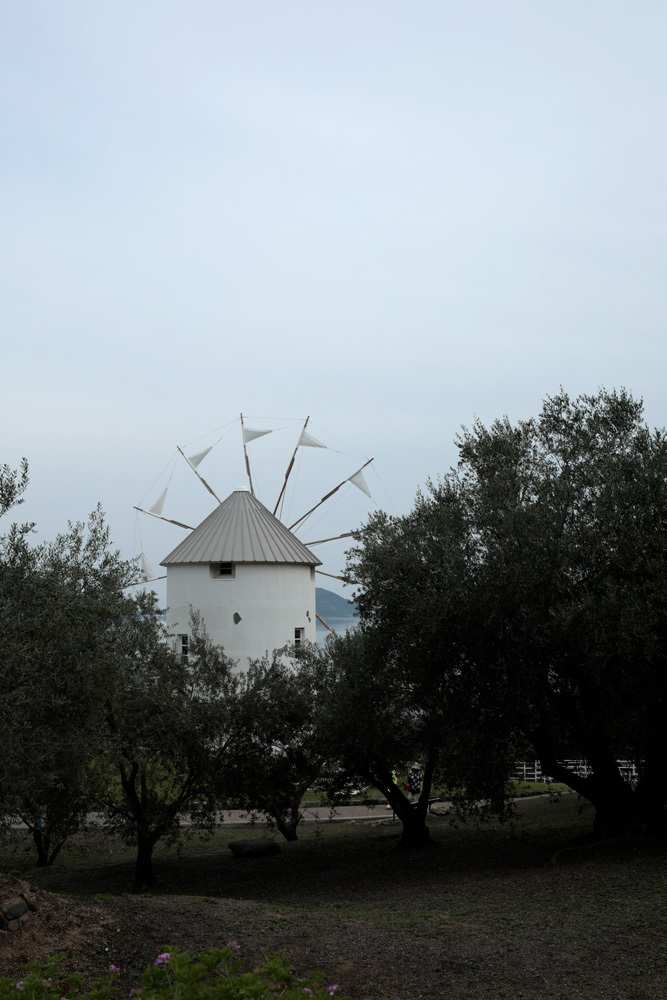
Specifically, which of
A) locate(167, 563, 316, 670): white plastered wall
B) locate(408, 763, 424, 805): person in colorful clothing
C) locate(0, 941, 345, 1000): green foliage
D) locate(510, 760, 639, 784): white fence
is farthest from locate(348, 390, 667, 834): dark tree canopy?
locate(167, 563, 316, 670): white plastered wall

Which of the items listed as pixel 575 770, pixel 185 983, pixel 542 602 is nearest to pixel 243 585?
pixel 575 770

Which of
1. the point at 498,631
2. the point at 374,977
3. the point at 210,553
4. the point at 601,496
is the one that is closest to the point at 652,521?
the point at 601,496

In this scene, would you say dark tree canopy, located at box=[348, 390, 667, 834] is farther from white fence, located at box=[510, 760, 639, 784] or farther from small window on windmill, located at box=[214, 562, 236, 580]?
small window on windmill, located at box=[214, 562, 236, 580]

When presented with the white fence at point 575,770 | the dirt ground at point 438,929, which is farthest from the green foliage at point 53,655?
the white fence at point 575,770

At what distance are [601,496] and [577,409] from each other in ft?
11.4

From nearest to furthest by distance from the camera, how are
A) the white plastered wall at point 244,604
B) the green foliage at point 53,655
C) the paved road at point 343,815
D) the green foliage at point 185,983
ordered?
the green foliage at point 185,983 → the green foliage at point 53,655 → the paved road at point 343,815 → the white plastered wall at point 244,604

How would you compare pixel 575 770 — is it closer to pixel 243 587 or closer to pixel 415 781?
pixel 415 781

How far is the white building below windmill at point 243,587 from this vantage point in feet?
118

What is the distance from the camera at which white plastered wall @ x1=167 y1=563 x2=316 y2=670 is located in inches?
1414

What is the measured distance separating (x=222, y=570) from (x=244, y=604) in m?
1.71

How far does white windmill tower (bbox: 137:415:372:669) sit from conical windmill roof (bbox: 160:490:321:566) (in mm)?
40

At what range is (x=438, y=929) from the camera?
10750 millimetres

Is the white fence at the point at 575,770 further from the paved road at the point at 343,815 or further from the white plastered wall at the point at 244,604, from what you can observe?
the white plastered wall at the point at 244,604

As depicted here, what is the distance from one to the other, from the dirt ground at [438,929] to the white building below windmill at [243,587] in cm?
1925
